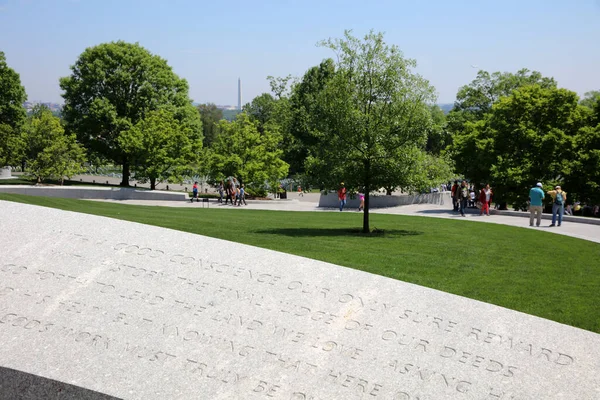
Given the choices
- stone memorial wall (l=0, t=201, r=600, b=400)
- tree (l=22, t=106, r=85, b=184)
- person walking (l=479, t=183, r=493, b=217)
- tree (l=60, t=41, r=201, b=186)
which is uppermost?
tree (l=60, t=41, r=201, b=186)

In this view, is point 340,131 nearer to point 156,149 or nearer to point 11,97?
point 156,149

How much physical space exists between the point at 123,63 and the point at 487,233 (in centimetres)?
4099

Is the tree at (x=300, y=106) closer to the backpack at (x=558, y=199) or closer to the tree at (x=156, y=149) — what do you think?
the tree at (x=156, y=149)

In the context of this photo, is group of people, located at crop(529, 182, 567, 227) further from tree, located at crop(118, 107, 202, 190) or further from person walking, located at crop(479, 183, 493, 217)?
tree, located at crop(118, 107, 202, 190)

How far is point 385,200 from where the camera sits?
120ft

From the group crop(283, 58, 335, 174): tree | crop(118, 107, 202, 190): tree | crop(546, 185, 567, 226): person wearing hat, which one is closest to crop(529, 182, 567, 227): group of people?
crop(546, 185, 567, 226): person wearing hat

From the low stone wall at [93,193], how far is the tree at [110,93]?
43.9 ft

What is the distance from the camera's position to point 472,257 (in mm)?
13805

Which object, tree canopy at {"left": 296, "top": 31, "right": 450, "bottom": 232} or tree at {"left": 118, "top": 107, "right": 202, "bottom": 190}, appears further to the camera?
tree at {"left": 118, "top": 107, "right": 202, "bottom": 190}

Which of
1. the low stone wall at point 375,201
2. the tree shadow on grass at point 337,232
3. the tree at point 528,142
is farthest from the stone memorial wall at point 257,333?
the low stone wall at point 375,201

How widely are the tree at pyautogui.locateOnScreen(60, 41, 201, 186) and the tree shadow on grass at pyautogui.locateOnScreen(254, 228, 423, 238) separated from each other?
35896 millimetres

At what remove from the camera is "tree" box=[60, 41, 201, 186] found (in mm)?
51625

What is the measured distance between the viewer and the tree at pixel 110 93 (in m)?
51.6

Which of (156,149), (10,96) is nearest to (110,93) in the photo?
(156,149)
